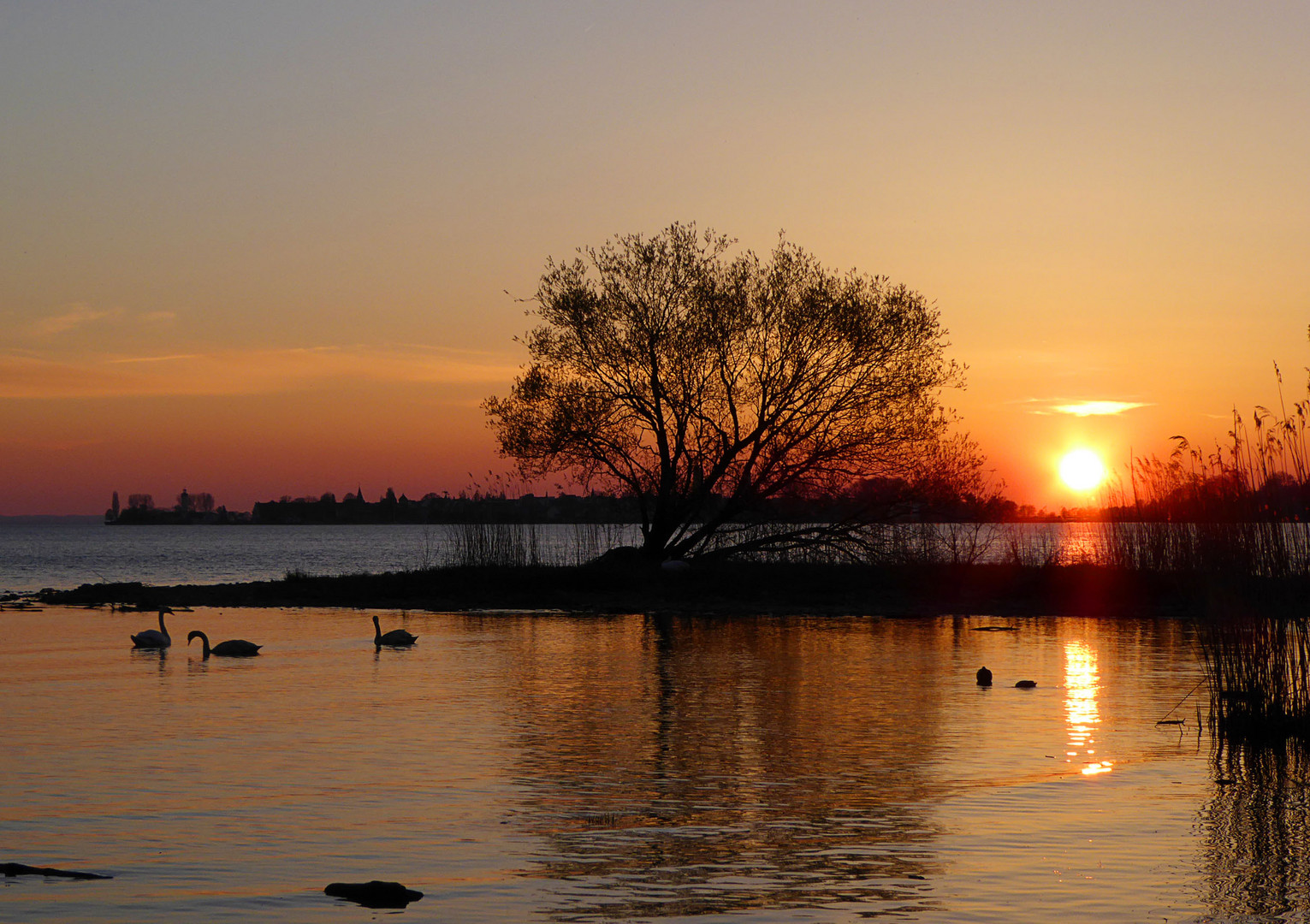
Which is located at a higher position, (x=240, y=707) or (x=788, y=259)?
(x=788, y=259)

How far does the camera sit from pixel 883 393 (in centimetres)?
3809

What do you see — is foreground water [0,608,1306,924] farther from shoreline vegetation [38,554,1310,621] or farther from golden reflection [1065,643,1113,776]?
shoreline vegetation [38,554,1310,621]

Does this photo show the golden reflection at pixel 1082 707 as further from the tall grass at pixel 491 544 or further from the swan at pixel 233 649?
the tall grass at pixel 491 544

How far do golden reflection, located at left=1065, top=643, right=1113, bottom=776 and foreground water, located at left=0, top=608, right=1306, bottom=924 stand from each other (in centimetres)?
7

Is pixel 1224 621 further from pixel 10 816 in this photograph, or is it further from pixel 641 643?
pixel 641 643

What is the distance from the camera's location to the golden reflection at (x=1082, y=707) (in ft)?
42.8

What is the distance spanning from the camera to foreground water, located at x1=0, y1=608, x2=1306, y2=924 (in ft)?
27.2

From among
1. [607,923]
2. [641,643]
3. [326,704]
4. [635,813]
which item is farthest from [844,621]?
[607,923]

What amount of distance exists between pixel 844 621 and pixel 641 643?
7.30 m

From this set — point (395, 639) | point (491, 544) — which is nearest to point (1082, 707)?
point (395, 639)

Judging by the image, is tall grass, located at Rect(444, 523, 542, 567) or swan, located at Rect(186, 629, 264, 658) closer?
swan, located at Rect(186, 629, 264, 658)

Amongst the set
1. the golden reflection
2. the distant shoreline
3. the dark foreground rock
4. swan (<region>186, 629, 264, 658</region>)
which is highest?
the distant shoreline

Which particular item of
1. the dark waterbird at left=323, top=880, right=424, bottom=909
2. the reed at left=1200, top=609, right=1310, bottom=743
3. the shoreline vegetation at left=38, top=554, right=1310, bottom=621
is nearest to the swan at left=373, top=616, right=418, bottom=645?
the shoreline vegetation at left=38, top=554, right=1310, bottom=621

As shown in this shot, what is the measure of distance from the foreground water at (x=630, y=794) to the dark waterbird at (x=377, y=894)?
12 cm
